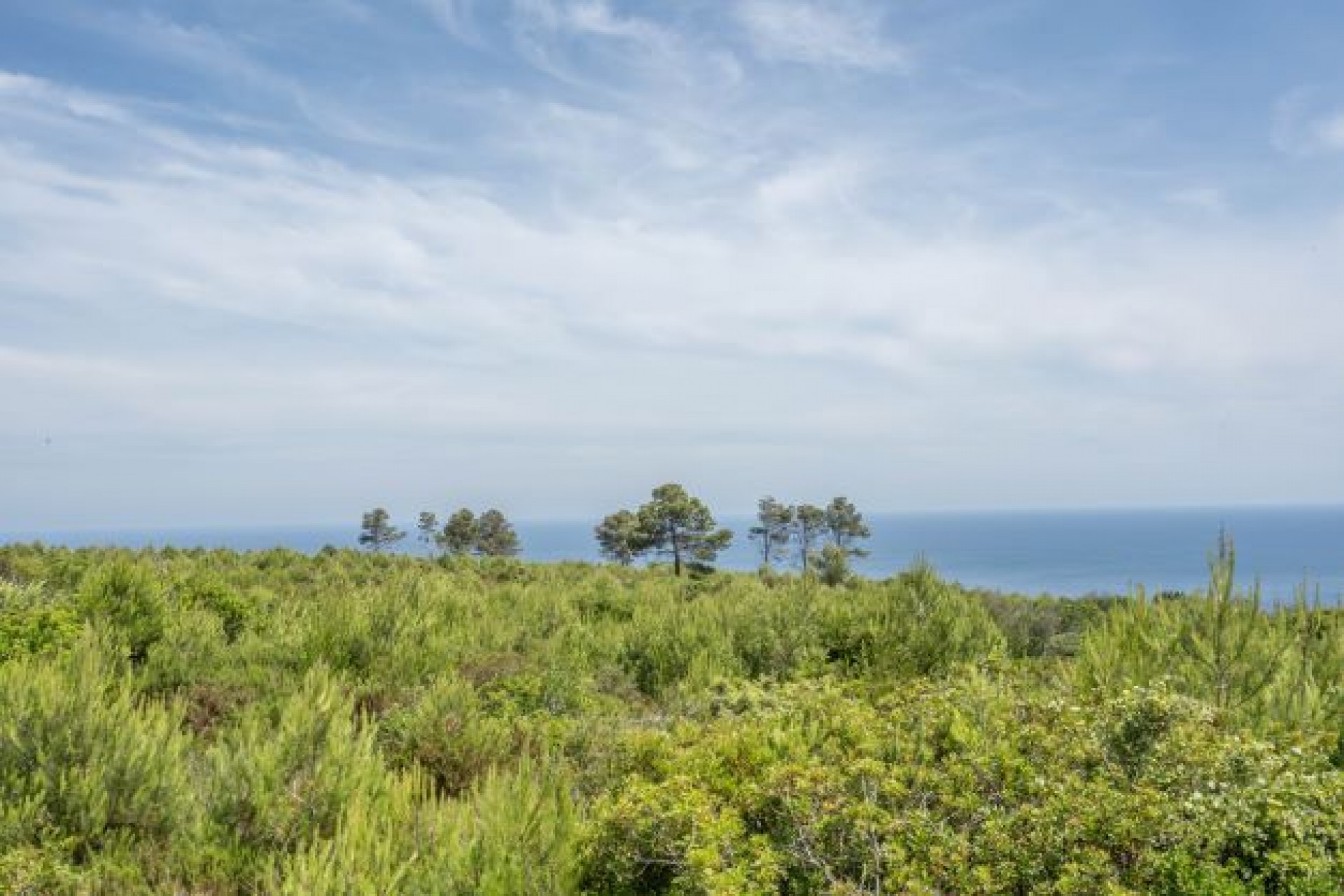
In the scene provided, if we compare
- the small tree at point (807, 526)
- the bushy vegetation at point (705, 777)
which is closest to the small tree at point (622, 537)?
the small tree at point (807, 526)

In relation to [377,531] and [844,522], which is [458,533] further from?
[844,522]

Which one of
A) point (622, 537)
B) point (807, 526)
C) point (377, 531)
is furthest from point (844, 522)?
point (377, 531)

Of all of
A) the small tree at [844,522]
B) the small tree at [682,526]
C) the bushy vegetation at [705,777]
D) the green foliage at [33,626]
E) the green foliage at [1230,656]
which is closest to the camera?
the bushy vegetation at [705,777]

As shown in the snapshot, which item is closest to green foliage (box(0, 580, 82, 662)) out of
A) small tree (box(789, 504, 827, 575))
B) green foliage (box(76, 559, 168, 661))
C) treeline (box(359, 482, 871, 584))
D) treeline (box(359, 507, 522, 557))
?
green foliage (box(76, 559, 168, 661))

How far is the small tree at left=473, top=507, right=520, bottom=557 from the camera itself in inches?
3526

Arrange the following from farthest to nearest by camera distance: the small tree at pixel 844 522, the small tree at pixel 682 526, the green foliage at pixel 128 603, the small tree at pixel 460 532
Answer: the small tree at pixel 844 522 < the small tree at pixel 460 532 < the small tree at pixel 682 526 < the green foliage at pixel 128 603

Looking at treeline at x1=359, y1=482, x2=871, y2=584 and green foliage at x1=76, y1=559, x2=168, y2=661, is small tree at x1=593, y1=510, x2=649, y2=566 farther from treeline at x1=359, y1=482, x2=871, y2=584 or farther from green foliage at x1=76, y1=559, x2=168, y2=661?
green foliage at x1=76, y1=559, x2=168, y2=661

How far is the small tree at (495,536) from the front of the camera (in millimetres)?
89562

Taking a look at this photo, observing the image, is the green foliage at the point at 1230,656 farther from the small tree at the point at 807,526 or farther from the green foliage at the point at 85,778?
the small tree at the point at 807,526

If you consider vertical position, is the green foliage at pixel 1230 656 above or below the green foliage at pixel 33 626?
above

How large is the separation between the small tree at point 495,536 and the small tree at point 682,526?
95.2 feet

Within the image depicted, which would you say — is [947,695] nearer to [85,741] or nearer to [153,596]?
[85,741]

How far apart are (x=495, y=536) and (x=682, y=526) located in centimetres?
3376

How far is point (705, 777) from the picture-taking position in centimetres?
546
